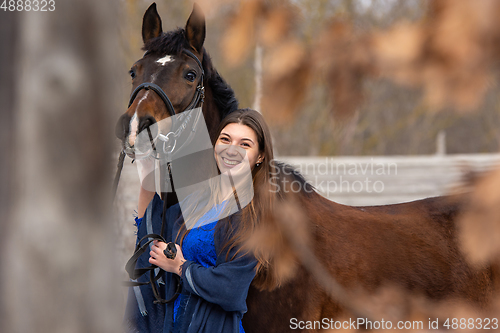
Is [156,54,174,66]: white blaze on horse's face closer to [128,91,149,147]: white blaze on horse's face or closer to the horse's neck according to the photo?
the horse's neck

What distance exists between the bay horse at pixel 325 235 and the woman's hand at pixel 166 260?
1.29 feet

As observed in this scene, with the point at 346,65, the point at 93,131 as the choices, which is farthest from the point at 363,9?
the point at 93,131

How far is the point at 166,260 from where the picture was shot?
1.66 metres

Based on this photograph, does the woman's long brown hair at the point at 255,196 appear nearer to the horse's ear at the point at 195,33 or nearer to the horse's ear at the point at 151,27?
the horse's ear at the point at 195,33

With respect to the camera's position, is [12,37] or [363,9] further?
[363,9]

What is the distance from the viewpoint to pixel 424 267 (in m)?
2.30

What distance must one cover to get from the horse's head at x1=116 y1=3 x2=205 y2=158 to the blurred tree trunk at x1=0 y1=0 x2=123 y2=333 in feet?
4.47

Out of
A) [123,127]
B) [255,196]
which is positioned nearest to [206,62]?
[123,127]

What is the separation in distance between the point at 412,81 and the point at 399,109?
13320 mm

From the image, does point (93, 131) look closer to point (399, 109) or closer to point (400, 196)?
point (400, 196)

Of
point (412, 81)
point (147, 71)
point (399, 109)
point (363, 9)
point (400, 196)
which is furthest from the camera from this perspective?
point (399, 109)

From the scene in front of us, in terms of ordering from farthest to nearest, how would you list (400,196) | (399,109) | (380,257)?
1. (399,109)
2. (400,196)
3. (380,257)

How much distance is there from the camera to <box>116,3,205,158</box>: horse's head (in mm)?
1860

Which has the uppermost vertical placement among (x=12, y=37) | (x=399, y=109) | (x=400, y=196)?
(x=399, y=109)
